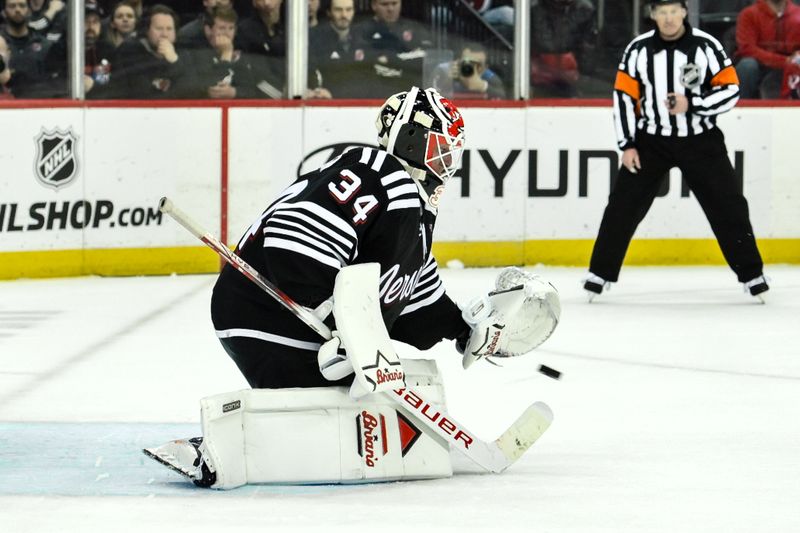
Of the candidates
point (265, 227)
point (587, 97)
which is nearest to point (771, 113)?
point (587, 97)

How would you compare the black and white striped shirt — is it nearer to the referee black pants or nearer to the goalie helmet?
the referee black pants

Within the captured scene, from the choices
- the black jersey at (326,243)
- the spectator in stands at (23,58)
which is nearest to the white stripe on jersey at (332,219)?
the black jersey at (326,243)

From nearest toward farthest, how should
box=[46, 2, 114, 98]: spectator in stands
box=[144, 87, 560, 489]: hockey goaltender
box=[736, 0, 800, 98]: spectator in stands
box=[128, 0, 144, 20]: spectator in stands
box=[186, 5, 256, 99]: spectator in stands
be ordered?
box=[144, 87, 560, 489]: hockey goaltender
box=[46, 2, 114, 98]: spectator in stands
box=[128, 0, 144, 20]: spectator in stands
box=[186, 5, 256, 99]: spectator in stands
box=[736, 0, 800, 98]: spectator in stands

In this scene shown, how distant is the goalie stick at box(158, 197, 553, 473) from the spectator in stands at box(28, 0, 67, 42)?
3.79m

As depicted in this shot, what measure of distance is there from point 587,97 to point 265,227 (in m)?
4.45

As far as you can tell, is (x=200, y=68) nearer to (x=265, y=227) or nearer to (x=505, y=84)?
(x=505, y=84)

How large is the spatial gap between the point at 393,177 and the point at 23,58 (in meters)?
3.95

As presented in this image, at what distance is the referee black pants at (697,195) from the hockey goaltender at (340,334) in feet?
9.57

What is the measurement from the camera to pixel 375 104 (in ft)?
23.0

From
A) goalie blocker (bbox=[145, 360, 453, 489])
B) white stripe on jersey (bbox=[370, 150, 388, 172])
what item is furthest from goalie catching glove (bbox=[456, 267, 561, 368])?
white stripe on jersey (bbox=[370, 150, 388, 172])

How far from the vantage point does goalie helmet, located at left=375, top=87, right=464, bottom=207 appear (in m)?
3.14

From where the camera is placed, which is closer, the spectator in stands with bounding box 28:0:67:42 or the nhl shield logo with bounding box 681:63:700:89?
the nhl shield logo with bounding box 681:63:700:89

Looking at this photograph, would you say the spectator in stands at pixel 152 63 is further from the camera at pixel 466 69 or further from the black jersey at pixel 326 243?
the black jersey at pixel 326 243

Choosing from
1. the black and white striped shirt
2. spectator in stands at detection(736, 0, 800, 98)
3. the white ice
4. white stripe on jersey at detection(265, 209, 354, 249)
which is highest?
spectator in stands at detection(736, 0, 800, 98)
